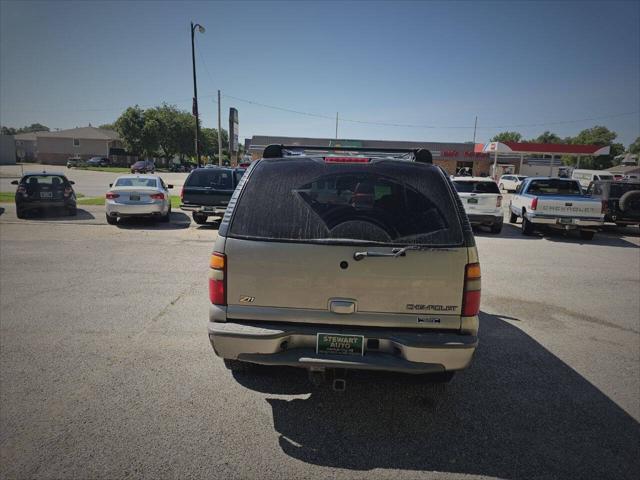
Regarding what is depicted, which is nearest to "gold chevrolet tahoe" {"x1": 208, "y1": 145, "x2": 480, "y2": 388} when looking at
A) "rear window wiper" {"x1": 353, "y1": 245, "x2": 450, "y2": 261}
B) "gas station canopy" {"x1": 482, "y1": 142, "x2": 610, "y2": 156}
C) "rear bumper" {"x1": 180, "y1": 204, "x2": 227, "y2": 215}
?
"rear window wiper" {"x1": 353, "y1": 245, "x2": 450, "y2": 261}

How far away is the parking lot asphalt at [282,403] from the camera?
Answer: 261 cm

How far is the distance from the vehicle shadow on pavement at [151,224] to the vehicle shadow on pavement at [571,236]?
10003mm

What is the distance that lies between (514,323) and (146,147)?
2795 inches

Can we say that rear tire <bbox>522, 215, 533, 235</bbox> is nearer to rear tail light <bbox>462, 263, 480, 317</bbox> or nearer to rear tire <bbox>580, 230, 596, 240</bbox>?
rear tire <bbox>580, 230, 596, 240</bbox>

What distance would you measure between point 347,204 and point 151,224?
1153cm

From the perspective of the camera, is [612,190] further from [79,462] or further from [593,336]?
[79,462]

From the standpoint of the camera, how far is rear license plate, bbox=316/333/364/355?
9.02 feet

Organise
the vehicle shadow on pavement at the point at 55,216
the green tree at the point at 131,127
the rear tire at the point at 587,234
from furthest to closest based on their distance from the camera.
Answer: the green tree at the point at 131,127
the vehicle shadow on pavement at the point at 55,216
the rear tire at the point at 587,234

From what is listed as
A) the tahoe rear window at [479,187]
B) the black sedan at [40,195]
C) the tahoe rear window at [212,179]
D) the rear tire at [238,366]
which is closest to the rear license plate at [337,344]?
the rear tire at [238,366]

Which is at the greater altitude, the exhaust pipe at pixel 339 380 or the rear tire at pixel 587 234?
the exhaust pipe at pixel 339 380

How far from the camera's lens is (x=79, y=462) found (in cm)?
255

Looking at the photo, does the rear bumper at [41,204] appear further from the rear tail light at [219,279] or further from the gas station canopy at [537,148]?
the gas station canopy at [537,148]

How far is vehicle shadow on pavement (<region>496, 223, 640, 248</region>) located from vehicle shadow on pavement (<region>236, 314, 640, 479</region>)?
982 centimetres

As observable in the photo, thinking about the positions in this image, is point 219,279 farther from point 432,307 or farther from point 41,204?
point 41,204
